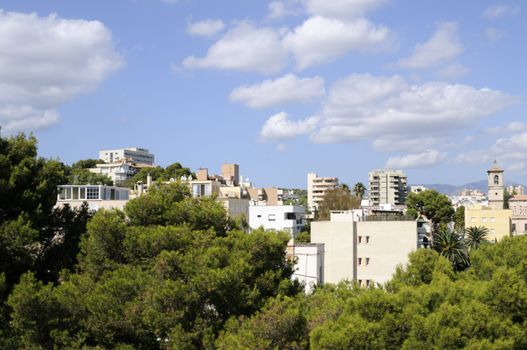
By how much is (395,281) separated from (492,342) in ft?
15.6

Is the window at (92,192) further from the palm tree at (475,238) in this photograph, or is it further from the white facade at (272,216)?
the palm tree at (475,238)

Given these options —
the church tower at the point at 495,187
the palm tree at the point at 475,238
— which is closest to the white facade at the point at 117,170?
the church tower at the point at 495,187

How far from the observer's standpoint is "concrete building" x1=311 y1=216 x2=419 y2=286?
147ft

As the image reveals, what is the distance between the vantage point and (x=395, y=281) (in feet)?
67.6

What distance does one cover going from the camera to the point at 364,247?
45.6 meters

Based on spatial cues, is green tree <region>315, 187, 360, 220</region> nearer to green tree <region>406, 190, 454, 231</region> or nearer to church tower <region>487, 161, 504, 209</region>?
green tree <region>406, 190, 454, 231</region>

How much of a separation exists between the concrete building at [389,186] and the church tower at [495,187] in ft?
325

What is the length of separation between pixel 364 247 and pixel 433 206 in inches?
1406

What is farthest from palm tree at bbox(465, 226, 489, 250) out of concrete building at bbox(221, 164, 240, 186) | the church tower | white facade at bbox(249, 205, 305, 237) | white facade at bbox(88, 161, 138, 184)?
white facade at bbox(88, 161, 138, 184)

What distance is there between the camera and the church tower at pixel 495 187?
82438mm

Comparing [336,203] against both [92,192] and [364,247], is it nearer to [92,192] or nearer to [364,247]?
[364,247]

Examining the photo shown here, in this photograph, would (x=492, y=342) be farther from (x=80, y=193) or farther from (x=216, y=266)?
(x=80, y=193)

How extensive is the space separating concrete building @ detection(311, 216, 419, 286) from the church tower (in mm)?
41846

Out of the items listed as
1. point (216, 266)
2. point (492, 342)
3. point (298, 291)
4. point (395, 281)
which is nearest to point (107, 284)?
point (216, 266)
